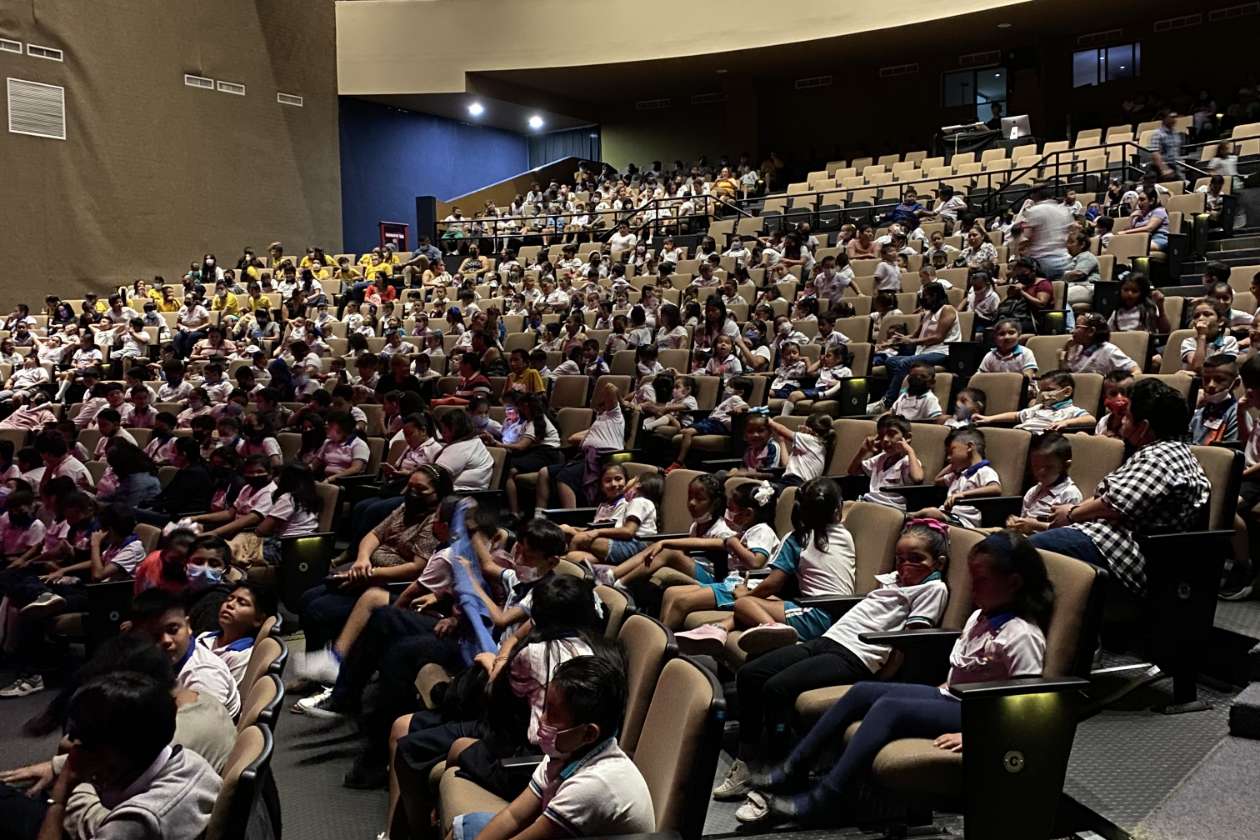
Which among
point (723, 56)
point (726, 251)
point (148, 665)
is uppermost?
point (723, 56)

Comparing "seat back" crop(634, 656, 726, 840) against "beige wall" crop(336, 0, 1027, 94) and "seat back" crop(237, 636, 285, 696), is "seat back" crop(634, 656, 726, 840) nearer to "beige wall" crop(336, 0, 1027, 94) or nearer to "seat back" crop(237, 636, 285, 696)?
"seat back" crop(237, 636, 285, 696)

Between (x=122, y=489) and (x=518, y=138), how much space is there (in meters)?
18.9

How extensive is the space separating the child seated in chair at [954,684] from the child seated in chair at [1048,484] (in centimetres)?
110

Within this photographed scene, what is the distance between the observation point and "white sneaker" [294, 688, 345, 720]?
3885 mm

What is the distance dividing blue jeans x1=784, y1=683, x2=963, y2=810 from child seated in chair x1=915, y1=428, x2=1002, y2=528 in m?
1.40

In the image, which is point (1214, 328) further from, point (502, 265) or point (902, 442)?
point (502, 265)

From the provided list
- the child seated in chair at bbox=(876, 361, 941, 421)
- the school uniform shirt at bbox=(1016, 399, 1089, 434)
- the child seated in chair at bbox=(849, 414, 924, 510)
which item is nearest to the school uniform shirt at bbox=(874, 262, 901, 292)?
the child seated in chair at bbox=(876, 361, 941, 421)

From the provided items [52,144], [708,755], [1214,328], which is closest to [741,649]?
[708,755]

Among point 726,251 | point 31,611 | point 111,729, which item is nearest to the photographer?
point 111,729

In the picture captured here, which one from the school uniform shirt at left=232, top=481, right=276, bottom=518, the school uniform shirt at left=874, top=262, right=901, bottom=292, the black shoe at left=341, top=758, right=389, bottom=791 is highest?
the school uniform shirt at left=874, top=262, right=901, bottom=292

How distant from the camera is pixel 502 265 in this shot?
1389 centimetres

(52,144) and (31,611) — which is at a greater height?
(52,144)

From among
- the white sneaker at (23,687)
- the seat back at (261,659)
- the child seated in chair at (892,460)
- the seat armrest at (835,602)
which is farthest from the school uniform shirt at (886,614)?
the white sneaker at (23,687)

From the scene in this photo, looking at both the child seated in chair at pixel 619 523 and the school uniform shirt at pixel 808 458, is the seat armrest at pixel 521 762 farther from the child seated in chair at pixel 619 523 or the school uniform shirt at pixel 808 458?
the school uniform shirt at pixel 808 458
